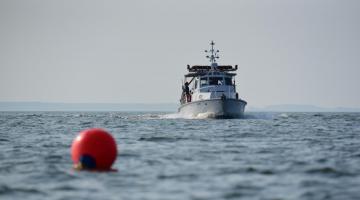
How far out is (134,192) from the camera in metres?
12.0

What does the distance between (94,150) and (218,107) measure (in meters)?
33.5

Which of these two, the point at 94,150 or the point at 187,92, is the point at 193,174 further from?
the point at 187,92

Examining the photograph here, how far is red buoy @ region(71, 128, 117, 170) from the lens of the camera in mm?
14602

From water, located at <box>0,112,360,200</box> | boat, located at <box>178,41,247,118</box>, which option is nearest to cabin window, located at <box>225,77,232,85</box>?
boat, located at <box>178,41,247,118</box>

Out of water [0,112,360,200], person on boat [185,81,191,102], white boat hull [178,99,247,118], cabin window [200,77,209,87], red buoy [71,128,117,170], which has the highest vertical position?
cabin window [200,77,209,87]

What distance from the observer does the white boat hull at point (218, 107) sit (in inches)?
1866

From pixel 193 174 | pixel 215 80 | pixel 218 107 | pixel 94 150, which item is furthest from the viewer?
pixel 215 80

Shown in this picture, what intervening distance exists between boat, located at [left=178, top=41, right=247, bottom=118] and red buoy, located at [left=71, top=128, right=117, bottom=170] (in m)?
31.9

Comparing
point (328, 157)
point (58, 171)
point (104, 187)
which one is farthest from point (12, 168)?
point (328, 157)

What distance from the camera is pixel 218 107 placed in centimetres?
4778

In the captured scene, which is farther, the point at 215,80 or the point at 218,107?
the point at 215,80

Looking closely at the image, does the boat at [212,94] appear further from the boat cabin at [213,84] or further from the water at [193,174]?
the water at [193,174]

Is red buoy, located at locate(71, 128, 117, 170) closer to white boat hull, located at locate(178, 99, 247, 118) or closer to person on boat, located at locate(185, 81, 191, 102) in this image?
white boat hull, located at locate(178, 99, 247, 118)

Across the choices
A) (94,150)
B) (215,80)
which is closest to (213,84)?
(215,80)
